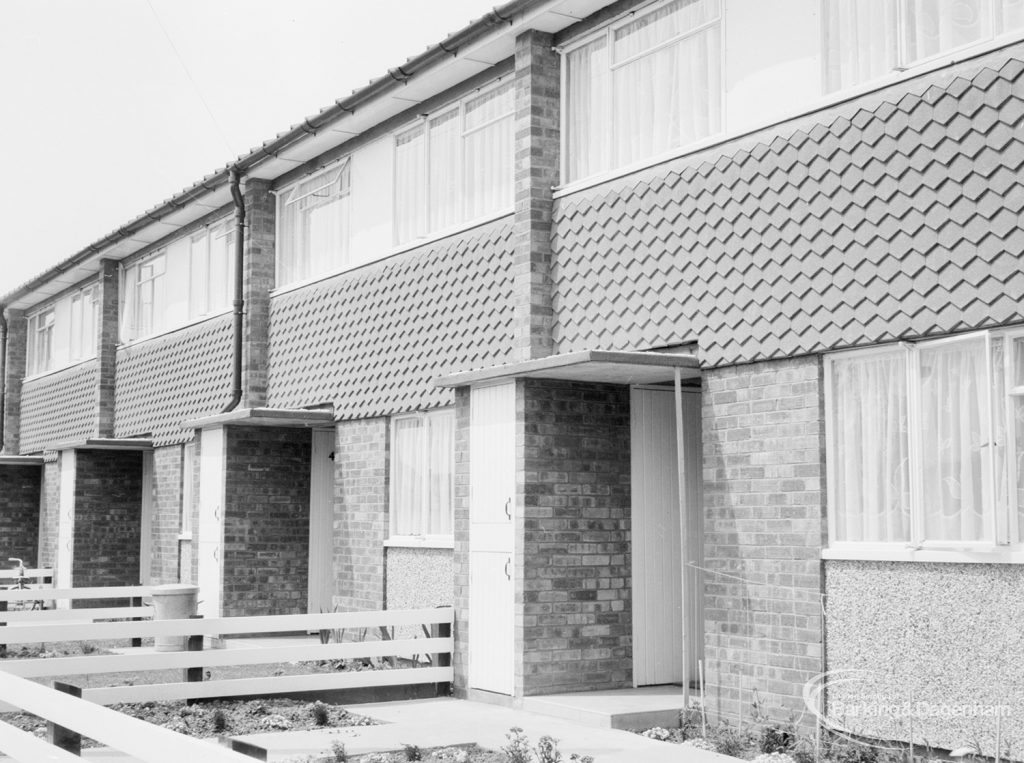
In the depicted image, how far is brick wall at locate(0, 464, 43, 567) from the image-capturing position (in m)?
27.0

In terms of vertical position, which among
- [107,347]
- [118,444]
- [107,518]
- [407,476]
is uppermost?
[107,347]

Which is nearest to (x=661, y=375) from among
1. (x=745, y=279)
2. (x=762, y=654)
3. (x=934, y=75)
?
(x=745, y=279)

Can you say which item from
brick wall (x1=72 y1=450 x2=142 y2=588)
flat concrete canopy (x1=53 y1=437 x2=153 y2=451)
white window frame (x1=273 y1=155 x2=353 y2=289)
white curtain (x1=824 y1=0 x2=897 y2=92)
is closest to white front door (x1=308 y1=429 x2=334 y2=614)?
white window frame (x1=273 y1=155 x2=353 y2=289)

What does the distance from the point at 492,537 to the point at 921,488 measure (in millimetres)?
4202

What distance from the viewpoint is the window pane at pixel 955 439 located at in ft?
27.8

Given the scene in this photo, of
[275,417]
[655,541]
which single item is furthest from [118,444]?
[655,541]

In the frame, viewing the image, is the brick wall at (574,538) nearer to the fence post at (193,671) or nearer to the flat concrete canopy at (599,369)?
the flat concrete canopy at (599,369)

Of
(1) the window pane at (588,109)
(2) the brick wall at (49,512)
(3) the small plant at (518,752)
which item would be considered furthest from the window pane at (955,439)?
(2) the brick wall at (49,512)

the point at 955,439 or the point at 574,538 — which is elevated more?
the point at 955,439

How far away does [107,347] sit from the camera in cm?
2384

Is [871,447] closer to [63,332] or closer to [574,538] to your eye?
[574,538]

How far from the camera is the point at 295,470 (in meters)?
17.8

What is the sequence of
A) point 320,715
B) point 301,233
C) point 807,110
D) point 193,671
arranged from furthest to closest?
point 301,233 → point 193,671 → point 320,715 → point 807,110

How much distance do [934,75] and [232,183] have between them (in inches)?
445
